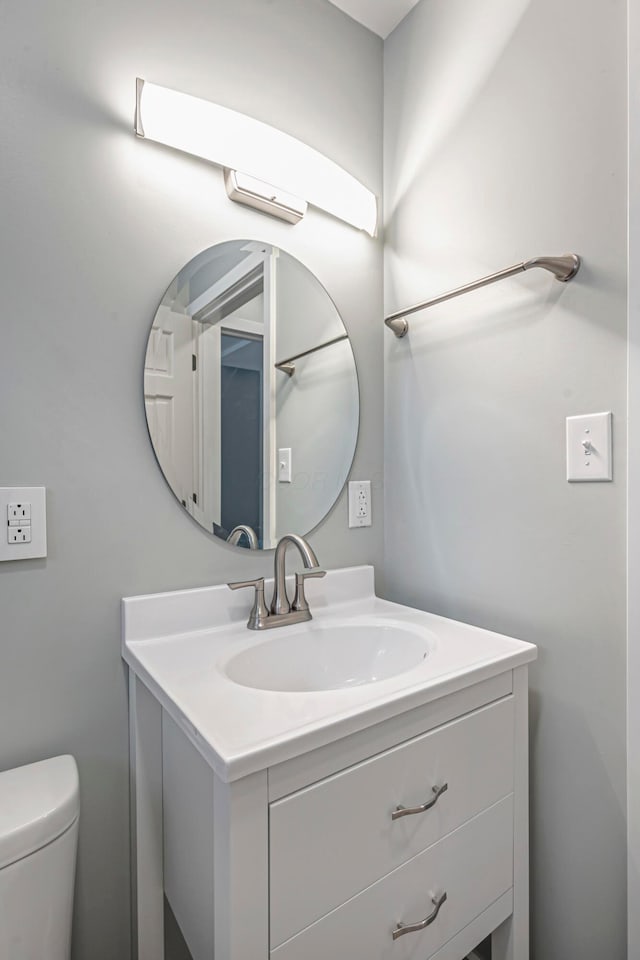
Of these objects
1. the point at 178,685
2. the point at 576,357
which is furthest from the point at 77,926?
the point at 576,357

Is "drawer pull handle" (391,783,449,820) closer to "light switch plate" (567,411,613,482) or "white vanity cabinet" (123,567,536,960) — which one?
"white vanity cabinet" (123,567,536,960)

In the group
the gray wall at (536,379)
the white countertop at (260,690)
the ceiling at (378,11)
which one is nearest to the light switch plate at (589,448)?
the gray wall at (536,379)

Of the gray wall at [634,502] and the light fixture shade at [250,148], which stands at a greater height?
the light fixture shade at [250,148]

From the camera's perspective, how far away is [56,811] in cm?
75

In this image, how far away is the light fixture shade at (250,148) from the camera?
992 mm

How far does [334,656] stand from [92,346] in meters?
0.82

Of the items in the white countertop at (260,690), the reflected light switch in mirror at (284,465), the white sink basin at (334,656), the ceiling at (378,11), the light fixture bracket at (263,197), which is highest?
the ceiling at (378,11)

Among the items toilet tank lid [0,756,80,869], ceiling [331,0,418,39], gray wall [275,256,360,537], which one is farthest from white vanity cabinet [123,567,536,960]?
ceiling [331,0,418,39]

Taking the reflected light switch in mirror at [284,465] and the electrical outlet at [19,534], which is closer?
Result: the electrical outlet at [19,534]

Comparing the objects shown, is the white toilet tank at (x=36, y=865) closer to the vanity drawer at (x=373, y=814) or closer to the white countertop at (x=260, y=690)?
the white countertop at (x=260, y=690)

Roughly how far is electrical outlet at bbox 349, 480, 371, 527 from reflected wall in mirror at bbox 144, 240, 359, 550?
1.9 inches

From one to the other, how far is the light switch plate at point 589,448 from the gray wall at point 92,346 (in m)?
0.74

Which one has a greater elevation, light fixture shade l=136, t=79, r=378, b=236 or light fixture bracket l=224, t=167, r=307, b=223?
light fixture shade l=136, t=79, r=378, b=236

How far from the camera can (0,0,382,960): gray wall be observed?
0.90 metres
